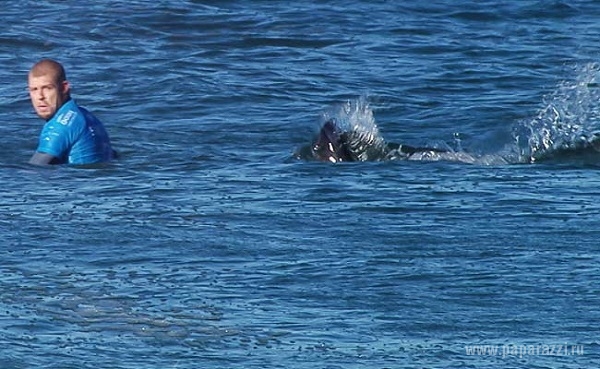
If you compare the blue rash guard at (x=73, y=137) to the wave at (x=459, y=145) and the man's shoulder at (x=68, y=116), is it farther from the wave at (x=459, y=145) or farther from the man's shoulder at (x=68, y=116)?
the wave at (x=459, y=145)

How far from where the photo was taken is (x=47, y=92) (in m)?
12.5

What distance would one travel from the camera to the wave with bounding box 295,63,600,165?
12.9 metres

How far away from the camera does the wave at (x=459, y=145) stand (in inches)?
507

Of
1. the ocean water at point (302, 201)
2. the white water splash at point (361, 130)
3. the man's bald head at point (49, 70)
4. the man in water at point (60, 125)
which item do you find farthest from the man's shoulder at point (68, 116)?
the white water splash at point (361, 130)

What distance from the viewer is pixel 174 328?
841cm

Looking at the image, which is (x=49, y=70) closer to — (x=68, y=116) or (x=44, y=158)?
(x=68, y=116)

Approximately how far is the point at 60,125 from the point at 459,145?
11.0ft

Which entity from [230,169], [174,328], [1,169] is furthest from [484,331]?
[1,169]

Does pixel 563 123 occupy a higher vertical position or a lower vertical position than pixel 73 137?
lower

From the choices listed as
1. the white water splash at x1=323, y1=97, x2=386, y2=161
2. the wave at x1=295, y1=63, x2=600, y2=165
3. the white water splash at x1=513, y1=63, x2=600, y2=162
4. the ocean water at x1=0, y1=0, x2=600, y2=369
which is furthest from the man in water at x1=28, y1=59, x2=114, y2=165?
the white water splash at x1=513, y1=63, x2=600, y2=162

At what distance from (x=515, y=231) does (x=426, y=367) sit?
9.27 feet

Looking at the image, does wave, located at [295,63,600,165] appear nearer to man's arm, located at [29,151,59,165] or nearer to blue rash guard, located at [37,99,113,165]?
blue rash guard, located at [37,99,113,165]

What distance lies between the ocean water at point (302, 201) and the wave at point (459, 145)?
0.15 feet

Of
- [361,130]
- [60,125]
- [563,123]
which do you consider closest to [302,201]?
[361,130]
